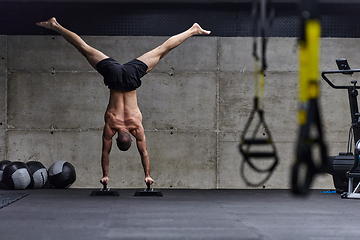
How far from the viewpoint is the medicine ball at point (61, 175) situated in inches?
238

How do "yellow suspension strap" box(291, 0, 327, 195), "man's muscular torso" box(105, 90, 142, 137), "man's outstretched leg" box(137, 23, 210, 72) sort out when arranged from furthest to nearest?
"man's outstretched leg" box(137, 23, 210, 72)
"man's muscular torso" box(105, 90, 142, 137)
"yellow suspension strap" box(291, 0, 327, 195)

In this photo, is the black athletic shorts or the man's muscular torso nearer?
Answer: the black athletic shorts

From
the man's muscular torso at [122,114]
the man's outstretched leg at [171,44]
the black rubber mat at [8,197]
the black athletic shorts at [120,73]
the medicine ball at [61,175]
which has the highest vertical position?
the man's outstretched leg at [171,44]

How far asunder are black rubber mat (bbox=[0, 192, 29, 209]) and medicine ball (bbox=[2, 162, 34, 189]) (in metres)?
0.33

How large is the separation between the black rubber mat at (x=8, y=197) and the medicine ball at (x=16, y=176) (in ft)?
1.08

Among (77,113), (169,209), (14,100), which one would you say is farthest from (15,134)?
(169,209)

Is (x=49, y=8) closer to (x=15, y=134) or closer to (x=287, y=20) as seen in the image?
(x=15, y=134)

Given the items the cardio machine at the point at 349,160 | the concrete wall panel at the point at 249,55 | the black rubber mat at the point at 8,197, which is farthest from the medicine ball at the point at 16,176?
the cardio machine at the point at 349,160

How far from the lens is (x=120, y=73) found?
5.39 meters

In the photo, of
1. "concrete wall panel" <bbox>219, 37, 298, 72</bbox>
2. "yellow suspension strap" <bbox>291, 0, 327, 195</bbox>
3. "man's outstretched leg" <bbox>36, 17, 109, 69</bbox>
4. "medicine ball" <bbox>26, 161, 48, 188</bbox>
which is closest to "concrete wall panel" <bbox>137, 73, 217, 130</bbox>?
"concrete wall panel" <bbox>219, 37, 298, 72</bbox>

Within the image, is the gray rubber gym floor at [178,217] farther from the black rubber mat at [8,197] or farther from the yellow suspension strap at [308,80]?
the yellow suspension strap at [308,80]

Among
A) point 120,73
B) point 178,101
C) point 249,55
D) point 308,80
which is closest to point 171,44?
point 120,73

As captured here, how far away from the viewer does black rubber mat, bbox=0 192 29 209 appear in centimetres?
453

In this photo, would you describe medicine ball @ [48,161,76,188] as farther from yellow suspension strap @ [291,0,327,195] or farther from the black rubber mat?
yellow suspension strap @ [291,0,327,195]
